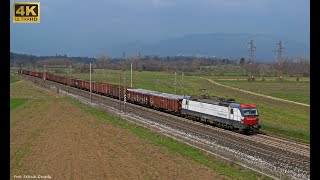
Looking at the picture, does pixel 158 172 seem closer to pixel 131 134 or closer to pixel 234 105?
pixel 131 134

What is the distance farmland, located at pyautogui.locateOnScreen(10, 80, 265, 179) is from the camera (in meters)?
23.1

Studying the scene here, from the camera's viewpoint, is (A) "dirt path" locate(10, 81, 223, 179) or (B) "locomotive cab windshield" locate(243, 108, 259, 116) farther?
(B) "locomotive cab windshield" locate(243, 108, 259, 116)

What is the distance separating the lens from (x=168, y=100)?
185 feet

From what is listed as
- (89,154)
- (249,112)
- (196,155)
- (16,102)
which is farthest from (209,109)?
(16,102)

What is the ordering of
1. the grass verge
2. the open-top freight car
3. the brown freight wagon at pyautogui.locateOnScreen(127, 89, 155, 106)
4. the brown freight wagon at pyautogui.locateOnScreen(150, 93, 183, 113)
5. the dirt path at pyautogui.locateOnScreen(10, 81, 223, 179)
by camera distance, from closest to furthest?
the dirt path at pyautogui.locateOnScreen(10, 81, 223, 179)
the grass verge
the brown freight wagon at pyautogui.locateOnScreen(150, 93, 183, 113)
the open-top freight car
the brown freight wagon at pyautogui.locateOnScreen(127, 89, 155, 106)

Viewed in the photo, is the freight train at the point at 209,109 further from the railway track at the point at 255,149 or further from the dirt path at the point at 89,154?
the dirt path at the point at 89,154

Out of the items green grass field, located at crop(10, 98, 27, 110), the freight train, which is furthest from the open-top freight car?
green grass field, located at crop(10, 98, 27, 110)

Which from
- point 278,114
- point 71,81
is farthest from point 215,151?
point 71,81

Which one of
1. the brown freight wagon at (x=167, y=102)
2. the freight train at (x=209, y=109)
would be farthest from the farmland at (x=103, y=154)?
the brown freight wagon at (x=167, y=102)

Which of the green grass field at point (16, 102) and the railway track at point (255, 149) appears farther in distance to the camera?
the green grass field at point (16, 102)

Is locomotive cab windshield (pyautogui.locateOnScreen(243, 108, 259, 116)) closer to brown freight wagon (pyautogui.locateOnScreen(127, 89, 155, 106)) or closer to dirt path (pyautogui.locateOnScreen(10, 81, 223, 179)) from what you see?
dirt path (pyautogui.locateOnScreen(10, 81, 223, 179))

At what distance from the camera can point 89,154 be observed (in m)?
28.7

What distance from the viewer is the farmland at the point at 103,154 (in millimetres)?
23062
